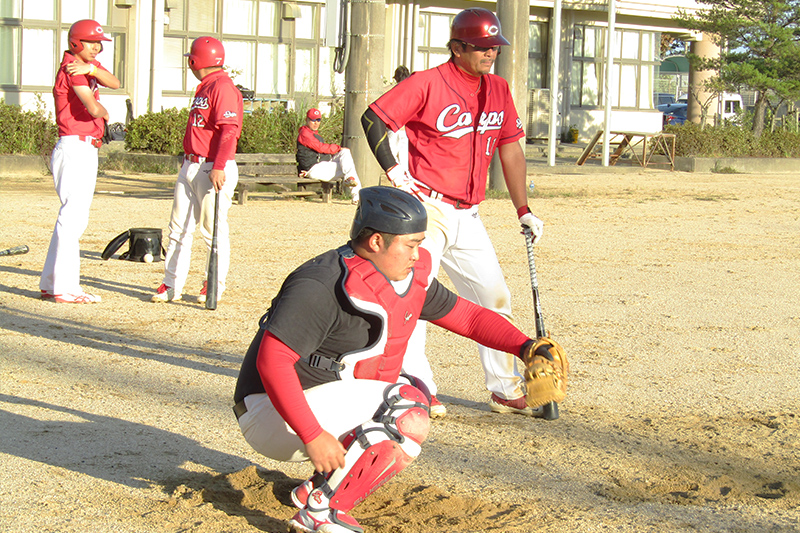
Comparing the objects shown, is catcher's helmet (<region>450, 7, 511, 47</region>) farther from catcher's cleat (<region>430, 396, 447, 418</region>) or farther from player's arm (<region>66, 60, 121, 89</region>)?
player's arm (<region>66, 60, 121, 89</region>)

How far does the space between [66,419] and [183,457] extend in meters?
0.87

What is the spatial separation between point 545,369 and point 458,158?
1.83m

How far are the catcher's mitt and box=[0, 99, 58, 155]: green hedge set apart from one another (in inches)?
633

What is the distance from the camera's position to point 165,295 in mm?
7820

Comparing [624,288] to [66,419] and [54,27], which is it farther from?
[54,27]

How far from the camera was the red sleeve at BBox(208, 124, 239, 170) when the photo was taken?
24.1 ft

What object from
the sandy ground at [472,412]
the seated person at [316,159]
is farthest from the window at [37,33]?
the sandy ground at [472,412]

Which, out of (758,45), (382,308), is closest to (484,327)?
(382,308)

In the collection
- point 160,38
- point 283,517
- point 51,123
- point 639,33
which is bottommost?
point 283,517

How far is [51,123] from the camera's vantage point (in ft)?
62.1

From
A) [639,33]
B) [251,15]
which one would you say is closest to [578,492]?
[251,15]

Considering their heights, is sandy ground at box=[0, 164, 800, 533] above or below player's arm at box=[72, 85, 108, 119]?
below

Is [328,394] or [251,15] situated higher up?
[251,15]

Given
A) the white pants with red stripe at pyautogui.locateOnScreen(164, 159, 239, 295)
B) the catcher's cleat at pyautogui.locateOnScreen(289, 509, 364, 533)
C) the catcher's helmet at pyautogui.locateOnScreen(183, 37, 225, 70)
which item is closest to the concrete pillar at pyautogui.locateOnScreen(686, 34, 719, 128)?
the catcher's helmet at pyautogui.locateOnScreen(183, 37, 225, 70)
